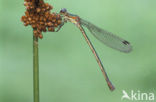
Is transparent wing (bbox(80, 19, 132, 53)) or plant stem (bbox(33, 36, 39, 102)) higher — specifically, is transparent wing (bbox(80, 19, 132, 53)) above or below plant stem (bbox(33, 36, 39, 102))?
above

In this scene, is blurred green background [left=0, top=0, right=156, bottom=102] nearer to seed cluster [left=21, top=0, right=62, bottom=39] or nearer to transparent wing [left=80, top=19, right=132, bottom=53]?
transparent wing [left=80, top=19, right=132, bottom=53]

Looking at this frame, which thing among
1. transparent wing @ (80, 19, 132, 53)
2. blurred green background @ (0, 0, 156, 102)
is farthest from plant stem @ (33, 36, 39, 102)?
transparent wing @ (80, 19, 132, 53)

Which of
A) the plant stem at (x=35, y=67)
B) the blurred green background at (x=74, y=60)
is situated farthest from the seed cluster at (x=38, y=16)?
the blurred green background at (x=74, y=60)

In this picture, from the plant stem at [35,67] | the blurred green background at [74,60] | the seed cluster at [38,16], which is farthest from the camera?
the blurred green background at [74,60]

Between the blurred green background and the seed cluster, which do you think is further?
the blurred green background

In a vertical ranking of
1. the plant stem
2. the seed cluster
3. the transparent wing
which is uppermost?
the transparent wing

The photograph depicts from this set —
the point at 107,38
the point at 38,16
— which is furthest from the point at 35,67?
the point at 107,38

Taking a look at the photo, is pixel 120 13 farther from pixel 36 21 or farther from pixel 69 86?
pixel 36 21

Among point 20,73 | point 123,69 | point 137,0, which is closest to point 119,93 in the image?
point 123,69

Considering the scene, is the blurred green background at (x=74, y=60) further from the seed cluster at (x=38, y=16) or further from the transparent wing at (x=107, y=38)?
the seed cluster at (x=38, y=16)
